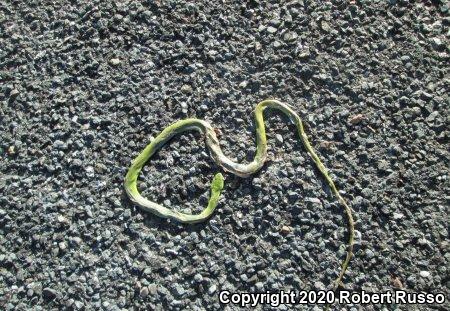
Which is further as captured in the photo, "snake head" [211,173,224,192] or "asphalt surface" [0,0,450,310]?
"snake head" [211,173,224,192]

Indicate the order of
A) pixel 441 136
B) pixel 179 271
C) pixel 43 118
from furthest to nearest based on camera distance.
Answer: pixel 43 118, pixel 441 136, pixel 179 271

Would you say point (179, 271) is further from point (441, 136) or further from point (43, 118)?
point (441, 136)

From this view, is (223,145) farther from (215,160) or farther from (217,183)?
(217,183)

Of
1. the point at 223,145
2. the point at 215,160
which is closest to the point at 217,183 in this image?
the point at 215,160

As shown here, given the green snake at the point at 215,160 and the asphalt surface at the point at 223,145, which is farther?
the green snake at the point at 215,160

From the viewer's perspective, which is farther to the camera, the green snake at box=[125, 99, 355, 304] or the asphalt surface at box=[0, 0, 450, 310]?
the green snake at box=[125, 99, 355, 304]

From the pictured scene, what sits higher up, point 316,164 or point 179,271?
point 316,164

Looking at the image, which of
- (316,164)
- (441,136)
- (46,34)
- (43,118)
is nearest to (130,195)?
(43,118)
